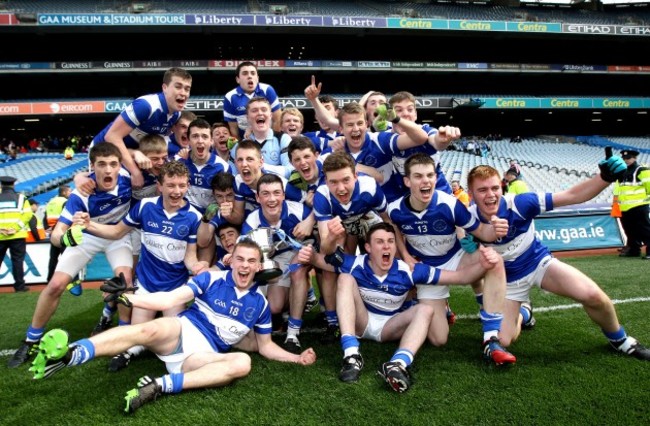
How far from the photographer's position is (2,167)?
22156mm

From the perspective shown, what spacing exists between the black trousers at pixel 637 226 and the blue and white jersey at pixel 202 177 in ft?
26.0

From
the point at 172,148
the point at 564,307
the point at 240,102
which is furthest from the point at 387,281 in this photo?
the point at 240,102

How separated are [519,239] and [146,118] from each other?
3.88m

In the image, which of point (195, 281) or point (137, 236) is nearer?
point (195, 281)

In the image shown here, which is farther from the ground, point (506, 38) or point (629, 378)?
point (506, 38)

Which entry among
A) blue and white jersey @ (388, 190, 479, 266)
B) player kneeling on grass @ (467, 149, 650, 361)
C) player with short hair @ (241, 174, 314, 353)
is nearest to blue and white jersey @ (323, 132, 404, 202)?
blue and white jersey @ (388, 190, 479, 266)

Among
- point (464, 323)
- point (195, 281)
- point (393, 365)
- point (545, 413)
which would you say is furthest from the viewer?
point (464, 323)

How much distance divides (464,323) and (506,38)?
1227 inches

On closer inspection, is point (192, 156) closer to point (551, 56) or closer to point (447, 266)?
point (447, 266)

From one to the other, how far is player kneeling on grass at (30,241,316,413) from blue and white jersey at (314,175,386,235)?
79 centimetres

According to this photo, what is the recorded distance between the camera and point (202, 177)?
515 cm

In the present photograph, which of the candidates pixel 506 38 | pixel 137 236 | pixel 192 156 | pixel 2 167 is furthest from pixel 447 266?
pixel 506 38

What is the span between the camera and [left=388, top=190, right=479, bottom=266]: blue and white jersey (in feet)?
13.3

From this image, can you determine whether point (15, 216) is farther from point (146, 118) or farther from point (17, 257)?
point (146, 118)
